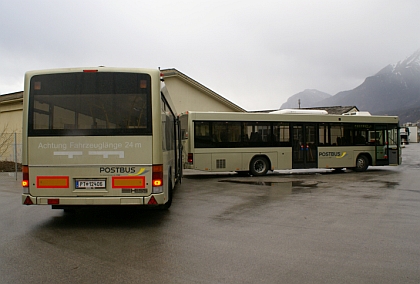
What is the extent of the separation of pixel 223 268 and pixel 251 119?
42.2 feet

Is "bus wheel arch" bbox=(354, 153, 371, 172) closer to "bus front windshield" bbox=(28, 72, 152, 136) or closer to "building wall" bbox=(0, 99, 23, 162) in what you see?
"bus front windshield" bbox=(28, 72, 152, 136)

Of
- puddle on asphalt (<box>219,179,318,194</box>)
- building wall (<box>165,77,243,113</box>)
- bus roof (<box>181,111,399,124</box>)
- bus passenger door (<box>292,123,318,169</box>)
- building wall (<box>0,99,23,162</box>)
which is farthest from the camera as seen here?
building wall (<box>165,77,243,113</box>)

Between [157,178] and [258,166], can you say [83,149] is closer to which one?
[157,178]

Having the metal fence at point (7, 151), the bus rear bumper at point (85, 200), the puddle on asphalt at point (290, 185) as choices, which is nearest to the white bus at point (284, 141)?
the puddle on asphalt at point (290, 185)

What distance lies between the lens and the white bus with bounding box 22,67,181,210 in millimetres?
6941

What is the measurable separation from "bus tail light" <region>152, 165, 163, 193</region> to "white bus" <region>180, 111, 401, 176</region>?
9.60 meters

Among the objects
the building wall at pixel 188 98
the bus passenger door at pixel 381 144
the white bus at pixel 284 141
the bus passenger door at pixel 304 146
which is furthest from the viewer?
the building wall at pixel 188 98

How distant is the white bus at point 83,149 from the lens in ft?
22.8

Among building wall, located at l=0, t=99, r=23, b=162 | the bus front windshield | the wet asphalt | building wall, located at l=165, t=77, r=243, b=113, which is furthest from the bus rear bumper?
building wall, located at l=165, t=77, r=243, b=113

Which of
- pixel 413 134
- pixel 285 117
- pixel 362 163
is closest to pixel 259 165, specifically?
pixel 285 117

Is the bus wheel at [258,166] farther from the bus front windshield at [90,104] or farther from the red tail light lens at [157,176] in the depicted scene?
the bus front windshield at [90,104]

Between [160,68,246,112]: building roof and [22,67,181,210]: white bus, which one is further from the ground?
[160,68,246,112]: building roof

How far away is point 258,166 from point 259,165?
0.07 m

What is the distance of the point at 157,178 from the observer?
7.01 metres
